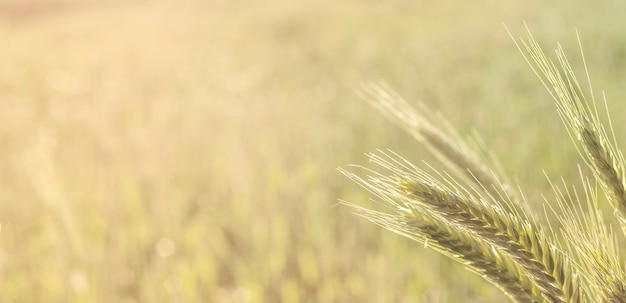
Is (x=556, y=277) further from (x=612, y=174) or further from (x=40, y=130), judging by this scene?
(x=40, y=130)

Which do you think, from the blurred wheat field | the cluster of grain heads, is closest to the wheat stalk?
the cluster of grain heads

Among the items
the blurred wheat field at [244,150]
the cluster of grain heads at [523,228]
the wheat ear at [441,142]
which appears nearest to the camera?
the cluster of grain heads at [523,228]

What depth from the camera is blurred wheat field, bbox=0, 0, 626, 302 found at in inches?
69.7

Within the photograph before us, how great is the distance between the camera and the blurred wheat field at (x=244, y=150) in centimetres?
177

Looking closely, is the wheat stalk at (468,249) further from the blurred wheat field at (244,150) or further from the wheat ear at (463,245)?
the blurred wheat field at (244,150)

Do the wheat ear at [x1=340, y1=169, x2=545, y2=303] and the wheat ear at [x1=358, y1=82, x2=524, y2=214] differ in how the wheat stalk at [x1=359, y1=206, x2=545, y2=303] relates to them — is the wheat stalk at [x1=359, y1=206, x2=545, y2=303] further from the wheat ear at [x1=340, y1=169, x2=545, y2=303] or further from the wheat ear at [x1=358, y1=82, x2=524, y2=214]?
the wheat ear at [x1=358, y1=82, x2=524, y2=214]

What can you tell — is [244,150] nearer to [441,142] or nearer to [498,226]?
[441,142]

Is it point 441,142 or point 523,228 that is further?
point 441,142

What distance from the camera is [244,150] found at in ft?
8.85

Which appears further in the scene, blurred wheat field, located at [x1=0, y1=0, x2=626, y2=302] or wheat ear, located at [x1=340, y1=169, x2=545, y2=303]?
blurred wheat field, located at [x1=0, y1=0, x2=626, y2=302]

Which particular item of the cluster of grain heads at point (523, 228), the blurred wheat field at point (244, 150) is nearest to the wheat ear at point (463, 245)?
the cluster of grain heads at point (523, 228)

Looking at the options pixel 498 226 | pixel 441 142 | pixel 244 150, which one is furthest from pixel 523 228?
pixel 244 150

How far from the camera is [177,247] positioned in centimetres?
197

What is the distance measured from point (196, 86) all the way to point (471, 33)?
2.04 meters
